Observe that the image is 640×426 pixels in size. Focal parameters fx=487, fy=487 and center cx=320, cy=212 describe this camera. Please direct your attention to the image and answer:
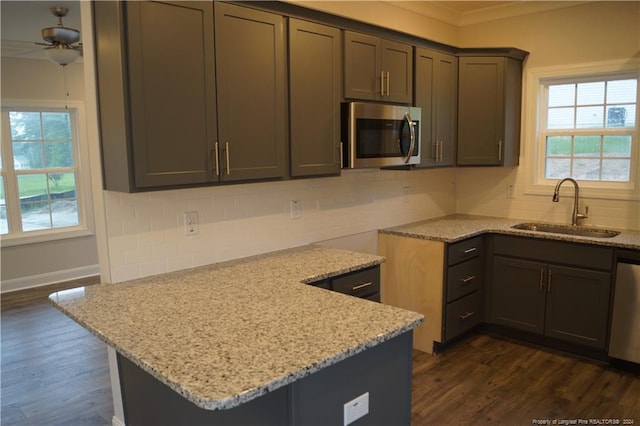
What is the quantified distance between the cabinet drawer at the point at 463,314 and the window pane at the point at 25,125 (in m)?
5.02

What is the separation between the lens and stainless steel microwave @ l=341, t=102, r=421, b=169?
9.71 feet

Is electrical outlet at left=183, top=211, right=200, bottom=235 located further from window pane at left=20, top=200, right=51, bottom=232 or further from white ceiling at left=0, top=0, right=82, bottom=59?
window pane at left=20, top=200, right=51, bottom=232

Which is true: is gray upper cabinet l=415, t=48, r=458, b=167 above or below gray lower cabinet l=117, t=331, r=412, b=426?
above

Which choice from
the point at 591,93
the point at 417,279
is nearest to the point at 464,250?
the point at 417,279

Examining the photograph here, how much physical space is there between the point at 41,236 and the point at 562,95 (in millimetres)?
5641

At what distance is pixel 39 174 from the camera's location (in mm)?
5734

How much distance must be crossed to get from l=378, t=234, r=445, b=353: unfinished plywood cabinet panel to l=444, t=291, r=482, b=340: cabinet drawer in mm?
96

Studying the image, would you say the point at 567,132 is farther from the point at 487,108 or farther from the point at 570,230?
the point at 570,230

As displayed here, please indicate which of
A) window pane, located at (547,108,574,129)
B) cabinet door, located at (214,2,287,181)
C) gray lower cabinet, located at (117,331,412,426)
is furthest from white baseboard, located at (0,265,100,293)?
window pane, located at (547,108,574,129)

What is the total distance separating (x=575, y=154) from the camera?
3.97 metres

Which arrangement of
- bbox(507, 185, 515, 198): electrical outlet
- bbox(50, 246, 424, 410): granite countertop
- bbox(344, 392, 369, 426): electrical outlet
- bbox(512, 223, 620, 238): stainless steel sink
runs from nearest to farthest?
bbox(50, 246, 424, 410): granite countertop
bbox(344, 392, 369, 426): electrical outlet
bbox(512, 223, 620, 238): stainless steel sink
bbox(507, 185, 515, 198): electrical outlet

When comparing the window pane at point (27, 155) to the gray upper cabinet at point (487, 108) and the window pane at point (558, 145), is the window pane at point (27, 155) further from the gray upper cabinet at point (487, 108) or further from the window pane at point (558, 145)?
the window pane at point (558, 145)

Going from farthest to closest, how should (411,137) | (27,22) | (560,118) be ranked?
(27,22), (560,118), (411,137)

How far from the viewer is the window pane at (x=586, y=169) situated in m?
3.86
